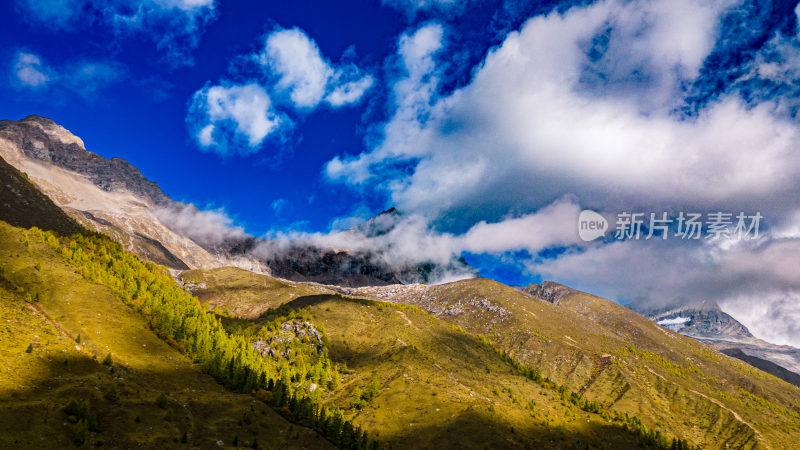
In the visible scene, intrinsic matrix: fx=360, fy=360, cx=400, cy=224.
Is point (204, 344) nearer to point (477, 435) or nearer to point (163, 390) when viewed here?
point (163, 390)

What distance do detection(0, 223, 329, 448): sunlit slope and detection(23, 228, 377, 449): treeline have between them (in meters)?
9.00

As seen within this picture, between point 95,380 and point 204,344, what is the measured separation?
65916mm

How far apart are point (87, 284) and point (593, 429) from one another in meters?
241

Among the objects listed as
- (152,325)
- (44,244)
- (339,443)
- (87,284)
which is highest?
(44,244)

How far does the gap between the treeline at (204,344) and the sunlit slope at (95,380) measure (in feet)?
29.5

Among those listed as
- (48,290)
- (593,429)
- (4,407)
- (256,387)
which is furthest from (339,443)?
(593,429)

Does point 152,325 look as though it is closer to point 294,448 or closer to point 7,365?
point 7,365

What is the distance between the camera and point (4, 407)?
194 feet

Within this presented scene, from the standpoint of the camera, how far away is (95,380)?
77062 mm

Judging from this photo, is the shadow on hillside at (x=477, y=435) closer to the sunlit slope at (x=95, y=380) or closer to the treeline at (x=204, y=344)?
the treeline at (x=204, y=344)

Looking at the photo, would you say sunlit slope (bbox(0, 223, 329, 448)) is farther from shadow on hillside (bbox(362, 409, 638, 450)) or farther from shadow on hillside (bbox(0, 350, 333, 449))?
shadow on hillside (bbox(362, 409, 638, 450))

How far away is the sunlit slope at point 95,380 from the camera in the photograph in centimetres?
6238

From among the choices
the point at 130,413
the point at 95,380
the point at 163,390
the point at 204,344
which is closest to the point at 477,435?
the point at 163,390

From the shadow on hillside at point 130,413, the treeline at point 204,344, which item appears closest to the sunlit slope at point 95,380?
the shadow on hillside at point 130,413
